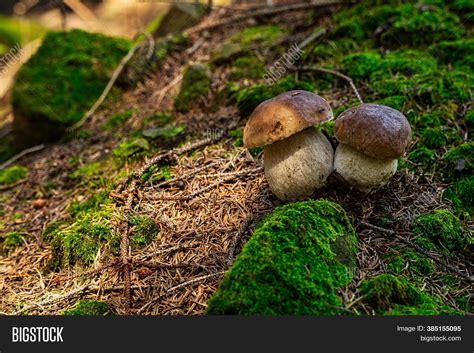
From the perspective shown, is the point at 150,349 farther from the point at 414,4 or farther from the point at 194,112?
the point at 414,4

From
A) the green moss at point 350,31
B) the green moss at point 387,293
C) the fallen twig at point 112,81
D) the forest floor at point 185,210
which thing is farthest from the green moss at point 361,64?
the fallen twig at point 112,81

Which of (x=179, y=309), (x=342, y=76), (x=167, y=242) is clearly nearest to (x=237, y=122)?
(x=342, y=76)

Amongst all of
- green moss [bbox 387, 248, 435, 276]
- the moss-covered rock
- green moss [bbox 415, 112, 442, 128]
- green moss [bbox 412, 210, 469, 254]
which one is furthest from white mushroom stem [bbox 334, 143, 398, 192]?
the moss-covered rock

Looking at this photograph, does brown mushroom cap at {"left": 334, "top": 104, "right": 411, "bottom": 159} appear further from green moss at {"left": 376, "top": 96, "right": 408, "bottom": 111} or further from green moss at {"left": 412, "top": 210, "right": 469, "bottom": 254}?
green moss at {"left": 376, "top": 96, "right": 408, "bottom": 111}

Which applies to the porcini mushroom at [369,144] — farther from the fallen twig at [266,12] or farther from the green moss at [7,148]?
the green moss at [7,148]

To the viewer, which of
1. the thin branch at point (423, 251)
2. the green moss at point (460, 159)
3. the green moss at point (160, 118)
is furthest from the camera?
the green moss at point (160, 118)

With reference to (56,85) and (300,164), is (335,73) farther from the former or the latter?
(56,85)

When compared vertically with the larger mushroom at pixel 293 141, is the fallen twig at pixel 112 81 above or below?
above

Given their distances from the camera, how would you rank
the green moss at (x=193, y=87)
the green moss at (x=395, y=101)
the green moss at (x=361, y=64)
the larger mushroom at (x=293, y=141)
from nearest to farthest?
the larger mushroom at (x=293, y=141), the green moss at (x=395, y=101), the green moss at (x=361, y=64), the green moss at (x=193, y=87)
